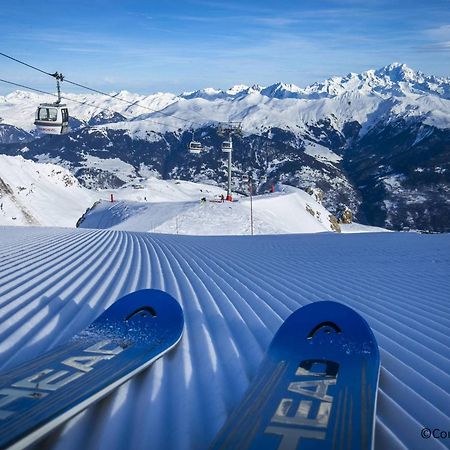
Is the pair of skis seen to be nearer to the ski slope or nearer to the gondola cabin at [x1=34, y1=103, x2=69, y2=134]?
the ski slope

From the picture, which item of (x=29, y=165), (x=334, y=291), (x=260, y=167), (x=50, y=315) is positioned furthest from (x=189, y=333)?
(x=260, y=167)

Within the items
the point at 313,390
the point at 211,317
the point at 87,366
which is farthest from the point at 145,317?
the point at 313,390

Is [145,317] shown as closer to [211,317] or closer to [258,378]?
[211,317]

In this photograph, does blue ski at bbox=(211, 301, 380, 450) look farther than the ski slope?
No

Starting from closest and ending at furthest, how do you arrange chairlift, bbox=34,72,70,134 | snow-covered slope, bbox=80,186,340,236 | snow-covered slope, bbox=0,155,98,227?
chairlift, bbox=34,72,70,134, snow-covered slope, bbox=80,186,340,236, snow-covered slope, bbox=0,155,98,227

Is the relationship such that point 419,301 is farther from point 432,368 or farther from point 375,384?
point 375,384

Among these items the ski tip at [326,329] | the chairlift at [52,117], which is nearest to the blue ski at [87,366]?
the ski tip at [326,329]

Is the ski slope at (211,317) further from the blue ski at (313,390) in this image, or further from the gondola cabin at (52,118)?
the gondola cabin at (52,118)

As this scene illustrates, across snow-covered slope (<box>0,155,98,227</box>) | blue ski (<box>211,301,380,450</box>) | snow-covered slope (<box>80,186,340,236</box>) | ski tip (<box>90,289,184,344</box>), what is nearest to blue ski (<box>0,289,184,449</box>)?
ski tip (<box>90,289,184,344</box>)
